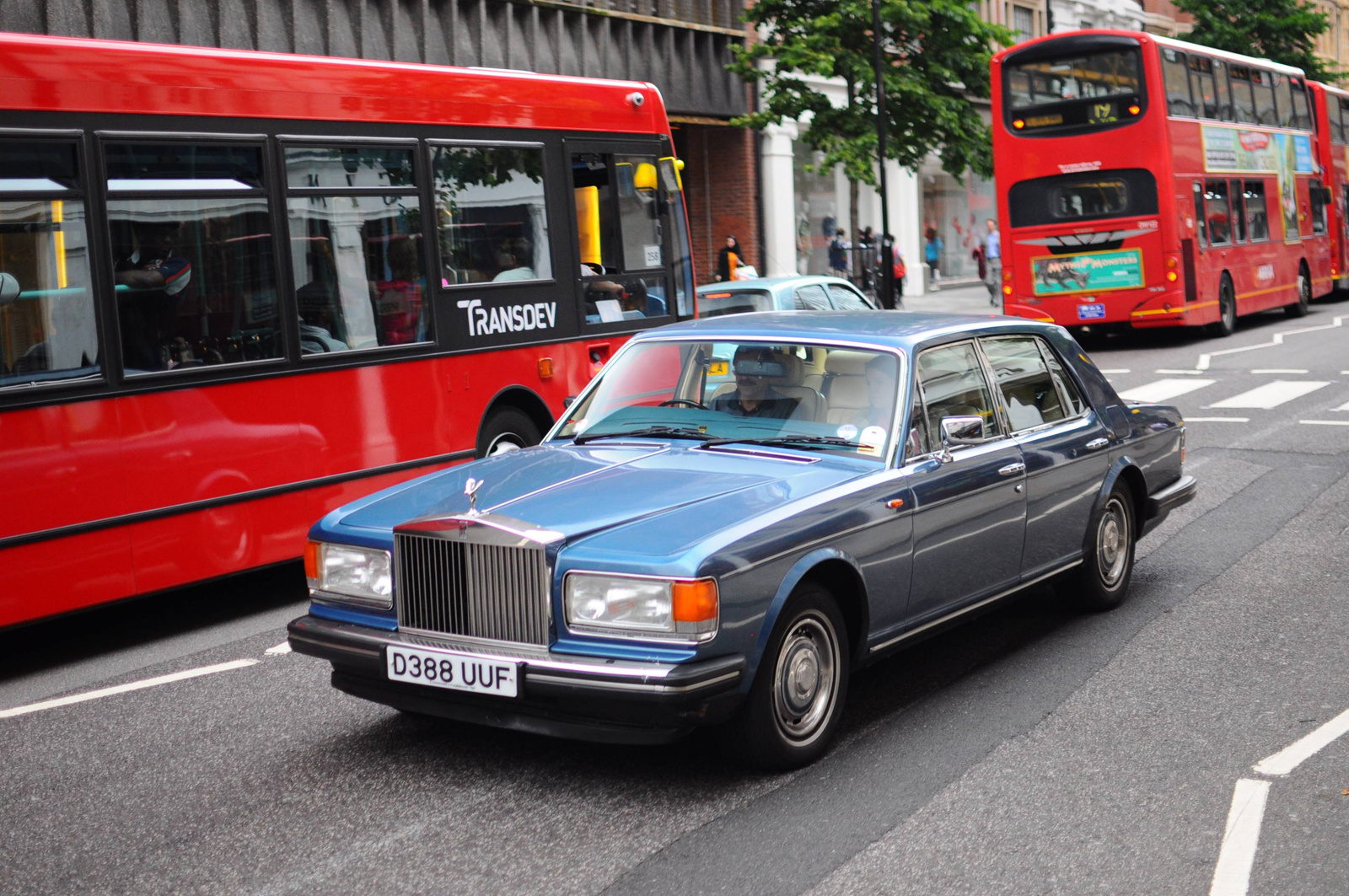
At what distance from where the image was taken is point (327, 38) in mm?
21719

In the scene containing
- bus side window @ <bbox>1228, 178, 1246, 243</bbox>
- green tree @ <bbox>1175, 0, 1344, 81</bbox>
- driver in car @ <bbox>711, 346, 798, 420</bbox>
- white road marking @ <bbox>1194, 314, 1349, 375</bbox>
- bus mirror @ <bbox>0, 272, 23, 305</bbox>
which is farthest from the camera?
green tree @ <bbox>1175, 0, 1344, 81</bbox>

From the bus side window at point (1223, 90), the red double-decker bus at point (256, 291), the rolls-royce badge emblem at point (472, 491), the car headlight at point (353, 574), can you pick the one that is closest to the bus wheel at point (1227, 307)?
the bus side window at point (1223, 90)

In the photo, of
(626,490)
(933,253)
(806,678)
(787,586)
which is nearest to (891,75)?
(933,253)

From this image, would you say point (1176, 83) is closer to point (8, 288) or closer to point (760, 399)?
point (760, 399)

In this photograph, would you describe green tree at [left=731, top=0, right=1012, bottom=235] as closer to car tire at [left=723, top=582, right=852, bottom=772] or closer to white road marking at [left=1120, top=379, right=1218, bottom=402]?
white road marking at [left=1120, top=379, right=1218, bottom=402]

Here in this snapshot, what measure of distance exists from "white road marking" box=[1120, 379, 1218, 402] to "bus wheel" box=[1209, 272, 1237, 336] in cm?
679

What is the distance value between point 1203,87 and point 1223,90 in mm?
1038

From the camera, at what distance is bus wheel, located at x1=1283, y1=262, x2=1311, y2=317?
28.1m

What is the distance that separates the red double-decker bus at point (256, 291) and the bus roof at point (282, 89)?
0.02 metres

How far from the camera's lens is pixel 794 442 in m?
5.60

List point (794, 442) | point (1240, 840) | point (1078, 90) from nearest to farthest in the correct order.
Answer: point (1240, 840) < point (794, 442) < point (1078, 90)

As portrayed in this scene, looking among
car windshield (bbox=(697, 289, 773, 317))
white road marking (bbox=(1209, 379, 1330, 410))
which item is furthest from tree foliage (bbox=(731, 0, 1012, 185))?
car windshield (bbox=(697, 289, 773, 317))

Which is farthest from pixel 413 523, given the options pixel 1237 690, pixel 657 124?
pixel 657 124

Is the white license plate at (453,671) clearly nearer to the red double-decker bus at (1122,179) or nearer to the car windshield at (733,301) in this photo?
the car windshield at (733,301)
